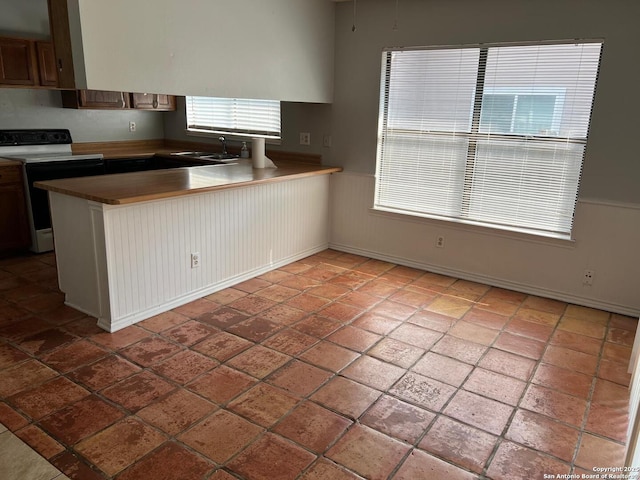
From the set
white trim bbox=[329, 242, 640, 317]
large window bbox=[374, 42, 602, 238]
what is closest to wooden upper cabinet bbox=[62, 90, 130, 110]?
white trim bbox=[329, 242, 640, 317]

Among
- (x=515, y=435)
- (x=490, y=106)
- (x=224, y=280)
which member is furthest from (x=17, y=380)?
(x=490, y=106)

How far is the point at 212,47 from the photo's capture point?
3.46m

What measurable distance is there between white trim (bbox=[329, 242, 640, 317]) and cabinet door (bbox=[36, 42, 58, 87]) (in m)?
3.21

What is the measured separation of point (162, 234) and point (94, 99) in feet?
9.05

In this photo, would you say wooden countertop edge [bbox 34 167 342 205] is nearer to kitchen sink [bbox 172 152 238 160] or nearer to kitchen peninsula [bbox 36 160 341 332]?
kitchen peninsula [bbox 36 160 341 332]

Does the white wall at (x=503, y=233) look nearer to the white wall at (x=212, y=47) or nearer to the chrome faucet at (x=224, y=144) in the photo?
the white wall at (x=212, y=47)

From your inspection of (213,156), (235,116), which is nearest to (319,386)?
(213,156)

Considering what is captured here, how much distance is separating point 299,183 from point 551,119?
2209mm

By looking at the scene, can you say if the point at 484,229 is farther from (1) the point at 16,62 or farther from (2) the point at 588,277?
(1) the point at 16,62

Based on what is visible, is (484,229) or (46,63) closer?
(484,229)

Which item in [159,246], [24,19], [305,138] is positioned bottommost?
[159,246]

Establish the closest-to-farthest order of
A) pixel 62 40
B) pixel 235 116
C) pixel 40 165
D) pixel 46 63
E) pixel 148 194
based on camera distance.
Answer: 1. pixel 62 40
2. pixel 148 194
3. pixel 40 165
4. pixel 46 63
5. pixel 235 116

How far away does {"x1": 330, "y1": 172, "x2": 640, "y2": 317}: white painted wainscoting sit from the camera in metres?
3.59

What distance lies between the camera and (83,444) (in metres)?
2.10
